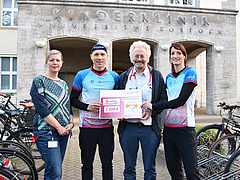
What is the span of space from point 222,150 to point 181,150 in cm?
193

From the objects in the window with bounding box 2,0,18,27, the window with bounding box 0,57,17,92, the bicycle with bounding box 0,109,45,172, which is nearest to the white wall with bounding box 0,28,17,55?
the window with bounding box 2,0,18,27

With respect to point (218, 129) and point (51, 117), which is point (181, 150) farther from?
point (218, 129)

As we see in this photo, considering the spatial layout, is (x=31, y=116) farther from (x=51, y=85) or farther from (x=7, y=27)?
(x=7, y=27)

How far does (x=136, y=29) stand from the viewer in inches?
482

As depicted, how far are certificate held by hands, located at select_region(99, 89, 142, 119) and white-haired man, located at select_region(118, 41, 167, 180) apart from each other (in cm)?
11

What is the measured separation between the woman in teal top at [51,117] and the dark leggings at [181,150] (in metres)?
1.35

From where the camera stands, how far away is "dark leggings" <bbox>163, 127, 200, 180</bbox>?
2.63 m

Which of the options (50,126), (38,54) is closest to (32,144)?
(50,126)

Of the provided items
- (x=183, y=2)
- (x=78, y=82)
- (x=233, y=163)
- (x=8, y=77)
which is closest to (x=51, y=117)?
(x=78, y=82)

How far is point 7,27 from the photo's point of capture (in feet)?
52.3

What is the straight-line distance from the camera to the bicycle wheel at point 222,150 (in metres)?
3.53

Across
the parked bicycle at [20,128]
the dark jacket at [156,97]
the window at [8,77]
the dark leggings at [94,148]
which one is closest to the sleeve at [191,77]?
the dark jacket at [156,97]

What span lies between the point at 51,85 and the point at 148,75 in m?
1.28

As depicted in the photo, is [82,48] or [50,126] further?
[82,48]
